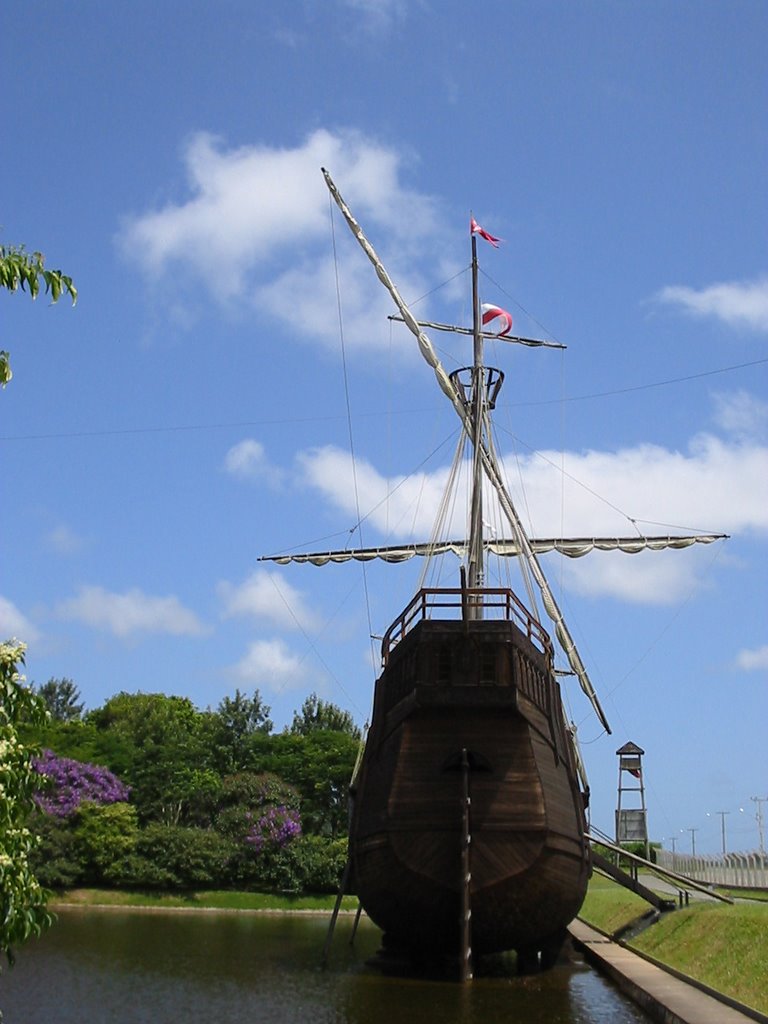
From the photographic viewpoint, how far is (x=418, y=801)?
18.6 metres

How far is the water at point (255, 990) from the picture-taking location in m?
15.2

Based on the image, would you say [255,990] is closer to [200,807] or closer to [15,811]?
[15,811]

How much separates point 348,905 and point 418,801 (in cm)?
2431

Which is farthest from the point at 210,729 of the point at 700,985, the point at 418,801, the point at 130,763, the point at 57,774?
the point at 700,985

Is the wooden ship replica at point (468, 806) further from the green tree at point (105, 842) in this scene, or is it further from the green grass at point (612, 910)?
the green tree at point (105, 842)

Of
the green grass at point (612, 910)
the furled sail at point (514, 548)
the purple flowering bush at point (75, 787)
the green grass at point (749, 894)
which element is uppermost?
the furled sail at point (514, 548)

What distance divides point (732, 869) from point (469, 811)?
20712 mm

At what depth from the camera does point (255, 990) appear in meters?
17.8

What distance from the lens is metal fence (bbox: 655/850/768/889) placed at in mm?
31953

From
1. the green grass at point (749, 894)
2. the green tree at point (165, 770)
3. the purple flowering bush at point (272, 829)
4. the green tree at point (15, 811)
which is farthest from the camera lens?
the green tree at point (165, 770)

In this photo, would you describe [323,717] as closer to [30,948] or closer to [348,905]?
[348,905]

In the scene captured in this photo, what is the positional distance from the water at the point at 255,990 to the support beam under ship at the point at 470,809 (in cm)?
116

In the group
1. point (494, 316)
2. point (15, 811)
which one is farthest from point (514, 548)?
point (15, 811)

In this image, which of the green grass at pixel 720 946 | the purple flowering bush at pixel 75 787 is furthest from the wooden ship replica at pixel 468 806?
the purple flowering bush at pixel 75 787
